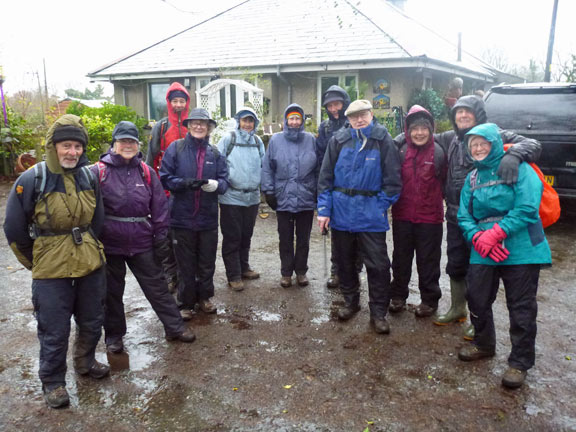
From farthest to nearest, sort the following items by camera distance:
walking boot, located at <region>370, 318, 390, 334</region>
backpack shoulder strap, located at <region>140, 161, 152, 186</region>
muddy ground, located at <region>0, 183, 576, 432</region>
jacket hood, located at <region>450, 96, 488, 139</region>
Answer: walking boot, located at <region>370, 318, 390, 334</region>
jacket hood, located at <region>450, 96, 488, 139</region>
backpack shoulder strap, located at <region>140, 161, 152, 186</region>
muddy ground, located at <region>0, 183, 576, 432</region>

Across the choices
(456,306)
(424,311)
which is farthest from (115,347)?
(456,306)

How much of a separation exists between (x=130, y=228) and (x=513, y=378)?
302cm

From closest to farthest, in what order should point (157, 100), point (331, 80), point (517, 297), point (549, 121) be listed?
point (517, 297) → point (549, 121) → point (331, 80) → point (157, 100)

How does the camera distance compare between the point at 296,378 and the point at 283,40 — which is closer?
the point at 296,378

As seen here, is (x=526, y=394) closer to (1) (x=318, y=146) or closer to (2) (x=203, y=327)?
(2) (x=203, y=327)

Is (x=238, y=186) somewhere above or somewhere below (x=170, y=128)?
below

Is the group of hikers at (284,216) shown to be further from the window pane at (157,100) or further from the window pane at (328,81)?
the window pane at (157,100)

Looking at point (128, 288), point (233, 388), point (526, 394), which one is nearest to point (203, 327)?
point (233, 388)

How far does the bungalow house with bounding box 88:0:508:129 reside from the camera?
49.4 ft

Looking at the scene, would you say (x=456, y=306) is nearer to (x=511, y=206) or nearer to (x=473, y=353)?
(x=473, y=353)

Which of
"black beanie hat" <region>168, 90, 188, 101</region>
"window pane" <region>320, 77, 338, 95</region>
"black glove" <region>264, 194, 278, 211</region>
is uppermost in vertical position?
"window pane" <region>320, 77, 338, 95</region>

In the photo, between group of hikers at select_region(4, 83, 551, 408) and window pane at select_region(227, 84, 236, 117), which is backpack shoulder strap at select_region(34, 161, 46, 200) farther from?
A: window pane at select_region(227, 84, 236, 117)

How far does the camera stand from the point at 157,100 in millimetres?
19562

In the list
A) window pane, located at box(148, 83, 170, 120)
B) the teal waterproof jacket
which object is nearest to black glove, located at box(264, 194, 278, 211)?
the teal waterproof jacket
